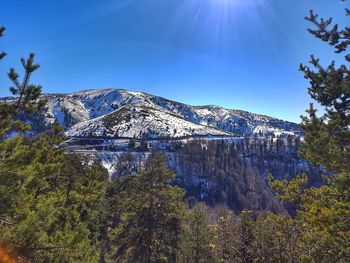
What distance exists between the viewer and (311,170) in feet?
620

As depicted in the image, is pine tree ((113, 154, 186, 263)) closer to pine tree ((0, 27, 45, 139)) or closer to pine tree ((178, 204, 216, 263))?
pine tree ((178, 204, 216, 263))

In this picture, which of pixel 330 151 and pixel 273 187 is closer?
pixel 330 151

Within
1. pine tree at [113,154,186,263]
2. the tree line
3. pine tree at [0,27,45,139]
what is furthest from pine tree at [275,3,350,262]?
pine tree at [113,154,186,263]

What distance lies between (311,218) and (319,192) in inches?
51.4

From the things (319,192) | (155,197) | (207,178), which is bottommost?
(207,178)

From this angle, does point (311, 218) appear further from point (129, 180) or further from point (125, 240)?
point (129, 180)

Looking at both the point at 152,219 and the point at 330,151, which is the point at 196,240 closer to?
the point at 152,219

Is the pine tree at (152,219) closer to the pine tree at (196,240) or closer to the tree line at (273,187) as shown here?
the pine tree at (196,240)

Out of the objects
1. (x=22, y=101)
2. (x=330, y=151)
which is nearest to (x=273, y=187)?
(x=330, y=151)

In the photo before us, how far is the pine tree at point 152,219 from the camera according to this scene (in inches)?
942

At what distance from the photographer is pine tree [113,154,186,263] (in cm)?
2394

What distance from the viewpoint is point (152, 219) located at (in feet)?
79.0

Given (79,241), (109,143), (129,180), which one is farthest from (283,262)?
(109,143)

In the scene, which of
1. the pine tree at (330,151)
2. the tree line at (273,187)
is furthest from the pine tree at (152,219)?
the pine tree at (330,151)
